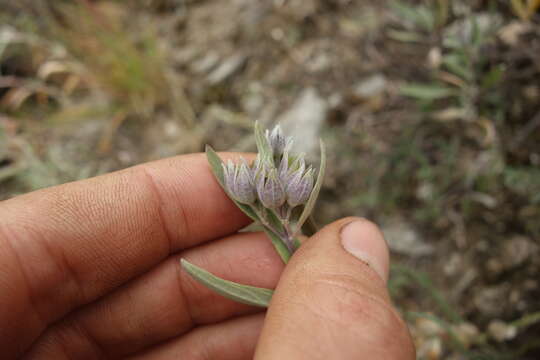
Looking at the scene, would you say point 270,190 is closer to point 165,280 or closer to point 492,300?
point 165,280

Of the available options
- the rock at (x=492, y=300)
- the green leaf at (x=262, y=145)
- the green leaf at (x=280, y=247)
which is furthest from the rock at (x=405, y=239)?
the green leaf at (x=262, y=145)

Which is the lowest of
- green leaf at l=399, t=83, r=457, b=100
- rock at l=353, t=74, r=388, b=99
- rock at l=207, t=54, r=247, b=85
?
rock at l=353, t=74, r=388, b=99

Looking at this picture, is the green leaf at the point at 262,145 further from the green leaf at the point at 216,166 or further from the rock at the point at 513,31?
the rock at the point at 513,31

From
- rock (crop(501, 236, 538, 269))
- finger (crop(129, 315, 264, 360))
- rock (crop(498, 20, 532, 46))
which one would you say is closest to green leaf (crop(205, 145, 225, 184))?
finger (crop(129, 315, 264, 360))

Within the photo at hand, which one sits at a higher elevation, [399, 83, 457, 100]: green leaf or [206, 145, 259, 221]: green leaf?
[206, 145, 259, 221]: green leaf

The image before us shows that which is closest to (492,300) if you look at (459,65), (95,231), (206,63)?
(459,65)

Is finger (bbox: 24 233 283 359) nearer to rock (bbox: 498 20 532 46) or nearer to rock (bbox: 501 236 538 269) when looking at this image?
rock (bbox: 501 236 538 269)

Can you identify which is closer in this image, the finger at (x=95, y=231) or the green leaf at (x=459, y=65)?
the finger at (x=95, y=231)
